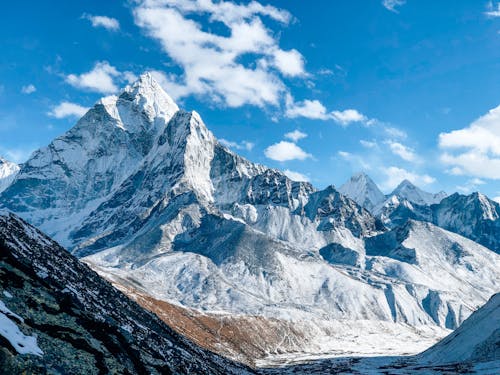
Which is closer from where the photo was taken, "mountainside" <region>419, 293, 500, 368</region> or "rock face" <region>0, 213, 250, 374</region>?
"rock face" <region>0, 213, 250, 374</region>

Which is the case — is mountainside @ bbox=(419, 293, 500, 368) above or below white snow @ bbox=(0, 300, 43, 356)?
above

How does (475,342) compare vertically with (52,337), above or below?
above

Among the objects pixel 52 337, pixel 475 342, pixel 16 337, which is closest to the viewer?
pixel 16 337

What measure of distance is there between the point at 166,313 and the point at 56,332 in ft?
417

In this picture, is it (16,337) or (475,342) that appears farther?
(475,342)

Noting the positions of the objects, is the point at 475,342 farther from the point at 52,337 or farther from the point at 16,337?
the point at 16,337

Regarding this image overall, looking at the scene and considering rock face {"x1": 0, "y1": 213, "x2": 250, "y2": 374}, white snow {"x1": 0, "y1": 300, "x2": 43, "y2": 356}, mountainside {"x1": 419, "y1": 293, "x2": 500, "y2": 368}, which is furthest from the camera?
mountainside {"x1": 419, "y1": 293, "x2": 500, "y2": 368}

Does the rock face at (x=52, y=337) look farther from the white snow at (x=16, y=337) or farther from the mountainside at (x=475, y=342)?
the mountainside at (x=475, y=342)

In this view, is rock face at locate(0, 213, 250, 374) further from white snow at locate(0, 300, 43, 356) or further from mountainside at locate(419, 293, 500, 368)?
mountainside at locate(419, 293, 500, 368)

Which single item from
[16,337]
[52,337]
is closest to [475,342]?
[52,337]

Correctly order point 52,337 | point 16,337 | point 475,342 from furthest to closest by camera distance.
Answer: point 475,342 < point 52,337 < point 16,337

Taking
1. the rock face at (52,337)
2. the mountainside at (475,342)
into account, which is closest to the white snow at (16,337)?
the rock face at (52,337)

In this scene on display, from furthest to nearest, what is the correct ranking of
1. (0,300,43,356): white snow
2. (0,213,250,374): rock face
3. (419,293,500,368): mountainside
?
(419,293,500,368): mountainside, (0,213,250,374): rock face, (0,300,43,356): white snow

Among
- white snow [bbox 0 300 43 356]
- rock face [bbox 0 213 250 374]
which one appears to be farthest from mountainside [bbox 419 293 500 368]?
white snow [bbox 0 300 43 356]
